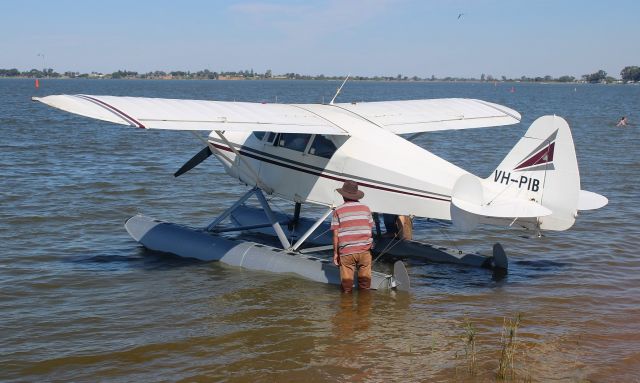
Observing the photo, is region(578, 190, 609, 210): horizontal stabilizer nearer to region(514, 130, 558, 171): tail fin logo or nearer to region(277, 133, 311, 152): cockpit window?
region(514, 130, 558, 171): tail fin logo

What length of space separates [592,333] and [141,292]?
5.41 m

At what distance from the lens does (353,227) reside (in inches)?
354

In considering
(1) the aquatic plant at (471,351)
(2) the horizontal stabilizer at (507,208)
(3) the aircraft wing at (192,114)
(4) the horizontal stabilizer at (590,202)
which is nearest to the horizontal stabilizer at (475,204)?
(2) the horizontal stabilizer at (507,208)

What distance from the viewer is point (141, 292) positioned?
9.55 metres

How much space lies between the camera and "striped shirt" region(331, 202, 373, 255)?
900cm

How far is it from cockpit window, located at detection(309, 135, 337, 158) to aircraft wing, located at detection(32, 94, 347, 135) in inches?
9.0

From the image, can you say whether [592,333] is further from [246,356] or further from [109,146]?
[109,146]

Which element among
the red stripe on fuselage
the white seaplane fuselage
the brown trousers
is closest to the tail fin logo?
the white seaplane fuselage

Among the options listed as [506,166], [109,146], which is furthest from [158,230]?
[109,146]

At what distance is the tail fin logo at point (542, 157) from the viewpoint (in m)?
8.89

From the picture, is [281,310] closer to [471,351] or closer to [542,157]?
[471,351]

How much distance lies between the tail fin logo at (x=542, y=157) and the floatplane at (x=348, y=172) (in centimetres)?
1

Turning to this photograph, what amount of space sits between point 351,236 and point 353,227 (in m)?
0.11

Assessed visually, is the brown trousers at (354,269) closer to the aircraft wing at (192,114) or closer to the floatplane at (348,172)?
the floatplane at (348,172)
